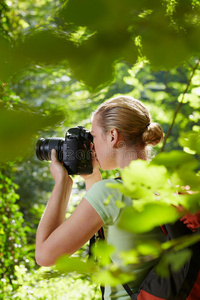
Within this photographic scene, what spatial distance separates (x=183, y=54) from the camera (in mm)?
340

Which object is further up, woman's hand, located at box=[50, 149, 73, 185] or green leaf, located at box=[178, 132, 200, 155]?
green leaf, located at box=[178, 132, 200, 155]

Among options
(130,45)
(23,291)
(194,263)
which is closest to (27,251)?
(23,291)

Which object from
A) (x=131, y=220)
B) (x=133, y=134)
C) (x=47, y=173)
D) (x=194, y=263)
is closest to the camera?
(x=131, y=220)

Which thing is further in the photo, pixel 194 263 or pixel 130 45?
pixel 194 263

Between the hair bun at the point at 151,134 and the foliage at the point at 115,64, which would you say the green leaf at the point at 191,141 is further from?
the hair bun at the point at 151,134

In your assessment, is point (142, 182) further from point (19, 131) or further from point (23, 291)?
point (23, 291)

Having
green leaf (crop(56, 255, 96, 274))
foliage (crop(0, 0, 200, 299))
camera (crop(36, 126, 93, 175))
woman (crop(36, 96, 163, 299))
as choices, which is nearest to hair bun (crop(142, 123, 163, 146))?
woman (crop(36, 96, 163, 299))

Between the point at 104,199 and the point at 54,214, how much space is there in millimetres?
160

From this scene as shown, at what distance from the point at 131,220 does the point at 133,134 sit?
81cm

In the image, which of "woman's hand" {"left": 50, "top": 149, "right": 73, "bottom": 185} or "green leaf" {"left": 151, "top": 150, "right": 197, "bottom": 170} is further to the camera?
"woman's hand" {"left": 50, "top": 149, "right": 73, "bottom": 185}

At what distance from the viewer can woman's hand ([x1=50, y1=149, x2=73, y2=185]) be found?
1.02 meters

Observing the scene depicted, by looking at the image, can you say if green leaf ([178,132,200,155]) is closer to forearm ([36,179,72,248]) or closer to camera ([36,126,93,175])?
forearm ([36,179,72,248])

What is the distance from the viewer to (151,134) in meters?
1.06

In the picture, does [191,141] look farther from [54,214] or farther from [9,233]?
[9,233]
